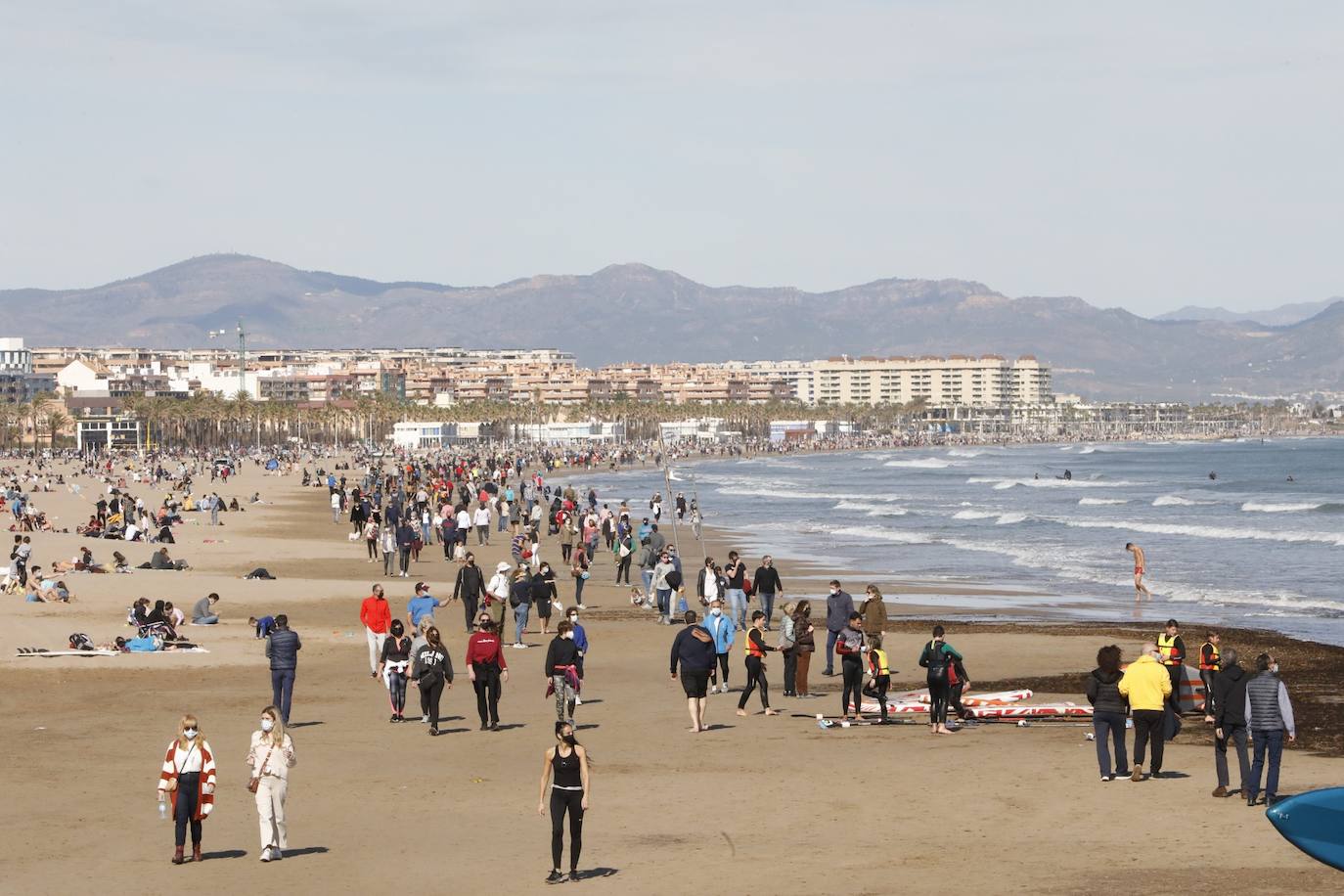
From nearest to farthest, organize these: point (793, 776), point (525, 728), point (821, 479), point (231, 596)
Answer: point (793, 776) → point (525, 728) → point (231, 596) → point (821, 479)

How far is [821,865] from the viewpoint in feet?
39.2

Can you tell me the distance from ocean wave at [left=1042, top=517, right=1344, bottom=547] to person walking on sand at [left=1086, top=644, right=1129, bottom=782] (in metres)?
37.7

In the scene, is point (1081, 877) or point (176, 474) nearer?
point (1081, 877)

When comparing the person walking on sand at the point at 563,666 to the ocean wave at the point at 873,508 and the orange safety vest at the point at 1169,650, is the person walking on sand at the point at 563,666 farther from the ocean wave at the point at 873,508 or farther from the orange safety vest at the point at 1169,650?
the ocean wave at the point at 873,508

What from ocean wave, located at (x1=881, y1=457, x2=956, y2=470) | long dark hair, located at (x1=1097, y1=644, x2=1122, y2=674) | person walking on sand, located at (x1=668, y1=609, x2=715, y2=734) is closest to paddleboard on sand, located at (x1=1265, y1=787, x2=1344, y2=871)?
long dark hair, located at (x1=1097, y1=644, x2=1122, y2=674)

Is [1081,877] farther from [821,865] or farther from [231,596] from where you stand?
[231,596]

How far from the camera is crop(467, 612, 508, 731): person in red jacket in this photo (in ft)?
56.8

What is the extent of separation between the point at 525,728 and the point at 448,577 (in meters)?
18.1

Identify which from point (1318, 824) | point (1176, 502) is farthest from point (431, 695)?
point (1176, 502)

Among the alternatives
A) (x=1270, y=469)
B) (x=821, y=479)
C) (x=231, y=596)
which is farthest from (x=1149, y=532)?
(x=1270, y=469)

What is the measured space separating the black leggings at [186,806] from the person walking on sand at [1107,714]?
715cm

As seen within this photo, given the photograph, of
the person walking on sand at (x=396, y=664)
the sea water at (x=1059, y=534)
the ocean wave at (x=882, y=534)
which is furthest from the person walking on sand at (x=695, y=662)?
the ocean wave at (x=882, y=534)

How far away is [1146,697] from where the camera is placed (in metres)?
A: 14.5

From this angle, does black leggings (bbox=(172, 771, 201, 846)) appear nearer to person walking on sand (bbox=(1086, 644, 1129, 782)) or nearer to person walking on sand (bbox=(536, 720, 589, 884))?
person walking on sand (bbox=(536, 720, 589, 884))
